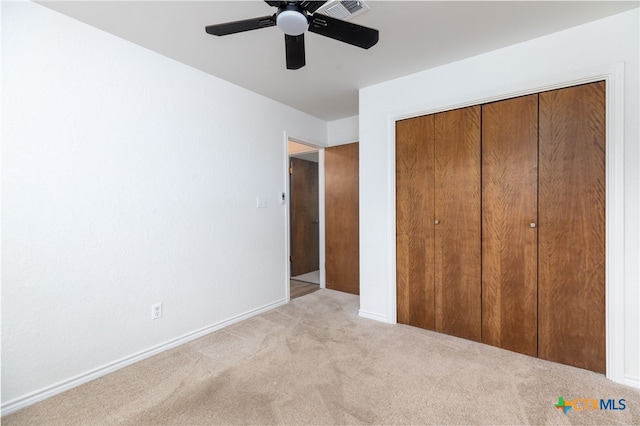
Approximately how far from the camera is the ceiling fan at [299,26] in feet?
4.49

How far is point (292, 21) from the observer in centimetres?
139

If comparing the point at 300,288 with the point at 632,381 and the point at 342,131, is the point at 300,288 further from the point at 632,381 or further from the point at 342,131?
the point at 632,381

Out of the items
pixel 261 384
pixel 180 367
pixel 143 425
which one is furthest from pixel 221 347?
pixel 143 425

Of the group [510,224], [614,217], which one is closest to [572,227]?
[614,217]

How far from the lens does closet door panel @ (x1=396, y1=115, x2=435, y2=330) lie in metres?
2.65

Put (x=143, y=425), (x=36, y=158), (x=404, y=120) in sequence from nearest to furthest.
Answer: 1. (x=143, y=425)
2. (x=36, y=158)
3. (x=404, y=120)

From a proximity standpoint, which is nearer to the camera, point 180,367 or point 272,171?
point 180,367

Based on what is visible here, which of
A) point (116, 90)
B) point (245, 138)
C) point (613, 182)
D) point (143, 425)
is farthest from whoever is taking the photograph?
point (245, 138)

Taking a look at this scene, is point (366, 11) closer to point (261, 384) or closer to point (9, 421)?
point (261, 384)

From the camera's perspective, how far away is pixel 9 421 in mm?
1564

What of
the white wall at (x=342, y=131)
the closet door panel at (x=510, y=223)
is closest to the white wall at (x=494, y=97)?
the closet door panel at (x=510, y=223)

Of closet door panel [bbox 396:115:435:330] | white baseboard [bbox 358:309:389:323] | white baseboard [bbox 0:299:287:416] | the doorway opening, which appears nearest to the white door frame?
the doorway opening

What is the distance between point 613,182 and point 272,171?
9.29 ft

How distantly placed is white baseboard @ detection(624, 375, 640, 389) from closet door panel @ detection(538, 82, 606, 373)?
12cm
